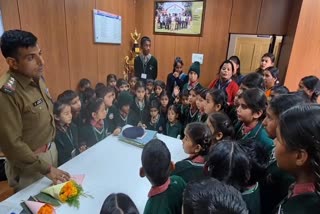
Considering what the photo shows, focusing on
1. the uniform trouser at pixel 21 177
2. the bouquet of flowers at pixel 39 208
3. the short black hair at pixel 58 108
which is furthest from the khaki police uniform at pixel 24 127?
the short black hair at pixel 58 108

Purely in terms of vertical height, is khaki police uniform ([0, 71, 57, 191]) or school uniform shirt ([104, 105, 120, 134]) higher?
khaki police uniform ([0, 71, 57, 191])

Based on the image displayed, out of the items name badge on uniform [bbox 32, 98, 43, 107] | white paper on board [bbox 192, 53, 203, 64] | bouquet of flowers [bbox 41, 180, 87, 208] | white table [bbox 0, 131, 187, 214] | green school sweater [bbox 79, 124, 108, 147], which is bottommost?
green school sweater [bbox 79, 124, 108, 147]

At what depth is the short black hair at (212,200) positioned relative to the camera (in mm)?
473

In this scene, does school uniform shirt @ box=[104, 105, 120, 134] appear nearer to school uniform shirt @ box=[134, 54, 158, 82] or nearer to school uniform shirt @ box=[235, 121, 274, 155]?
school uniform shirt @ box=[134, 54, 158, 82]

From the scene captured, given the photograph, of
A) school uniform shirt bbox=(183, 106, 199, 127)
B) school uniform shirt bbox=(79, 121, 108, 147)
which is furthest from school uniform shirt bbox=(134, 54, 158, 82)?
school uniform shirt bbox=(79, 121, 108, 147)

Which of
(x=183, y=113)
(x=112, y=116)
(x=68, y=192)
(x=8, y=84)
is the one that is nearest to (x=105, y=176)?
(x=68, y=192)

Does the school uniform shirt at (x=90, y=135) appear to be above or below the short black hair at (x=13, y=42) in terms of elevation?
below

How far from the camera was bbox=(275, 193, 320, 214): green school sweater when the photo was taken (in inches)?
21.6

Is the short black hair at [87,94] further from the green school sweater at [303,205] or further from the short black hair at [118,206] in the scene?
the green school sweater at [303,205]

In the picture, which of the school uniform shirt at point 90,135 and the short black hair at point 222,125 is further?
the school uniform shirt at point 90,135

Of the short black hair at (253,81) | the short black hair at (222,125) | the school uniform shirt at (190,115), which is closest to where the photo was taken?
the short black hair at (222,125)

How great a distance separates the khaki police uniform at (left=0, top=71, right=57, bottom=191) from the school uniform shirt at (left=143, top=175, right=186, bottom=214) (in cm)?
66

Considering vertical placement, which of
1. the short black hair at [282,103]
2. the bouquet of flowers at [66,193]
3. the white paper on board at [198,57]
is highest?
the white paper on board at [198,57]

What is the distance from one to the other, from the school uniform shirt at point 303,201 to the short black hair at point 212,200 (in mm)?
199
